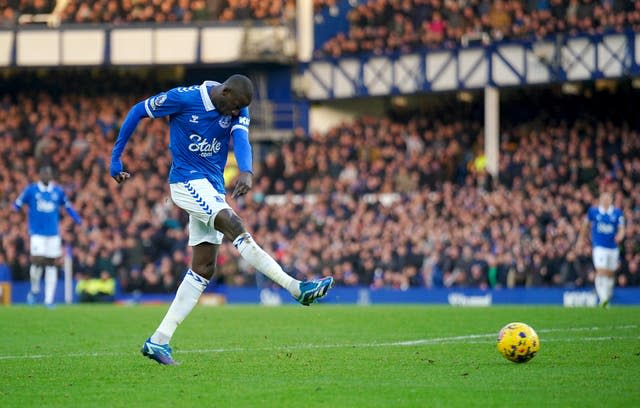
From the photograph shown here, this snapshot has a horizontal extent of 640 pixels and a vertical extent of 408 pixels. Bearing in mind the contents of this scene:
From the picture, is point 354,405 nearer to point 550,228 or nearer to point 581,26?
point 550,228

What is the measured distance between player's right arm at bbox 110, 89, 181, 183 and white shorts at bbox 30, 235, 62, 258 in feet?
42.7

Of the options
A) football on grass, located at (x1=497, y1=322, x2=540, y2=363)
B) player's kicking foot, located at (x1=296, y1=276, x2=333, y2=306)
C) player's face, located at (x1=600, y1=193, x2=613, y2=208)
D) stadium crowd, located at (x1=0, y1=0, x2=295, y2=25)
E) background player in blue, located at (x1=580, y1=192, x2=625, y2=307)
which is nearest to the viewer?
player's kicking foot, located at (x1=296, y1=276, x2=333, y2=306)

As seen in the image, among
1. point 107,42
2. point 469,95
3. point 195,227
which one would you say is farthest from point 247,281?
point 195,227

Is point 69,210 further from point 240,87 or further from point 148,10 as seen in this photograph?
point 148,10

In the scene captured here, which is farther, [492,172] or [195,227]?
[492,172]

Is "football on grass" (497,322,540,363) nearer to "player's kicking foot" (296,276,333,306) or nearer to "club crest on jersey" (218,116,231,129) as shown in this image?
"player's kicking foot" (296,276,333,306)

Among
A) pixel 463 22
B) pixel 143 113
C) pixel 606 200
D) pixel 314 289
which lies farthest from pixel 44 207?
pixel 463 22

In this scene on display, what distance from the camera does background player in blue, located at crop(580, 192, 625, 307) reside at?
23562mm

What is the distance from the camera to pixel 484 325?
1656 centimetres

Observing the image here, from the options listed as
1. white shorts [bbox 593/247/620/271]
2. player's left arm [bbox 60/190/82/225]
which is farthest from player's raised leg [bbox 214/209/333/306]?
white shorts [bbox 593/247/620/271]

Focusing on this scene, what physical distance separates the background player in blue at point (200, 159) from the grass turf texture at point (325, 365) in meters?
0.72

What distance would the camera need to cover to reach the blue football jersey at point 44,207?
23875mm

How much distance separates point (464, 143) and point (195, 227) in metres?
26.9

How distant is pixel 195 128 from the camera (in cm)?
1134
